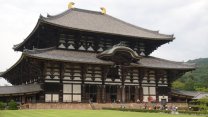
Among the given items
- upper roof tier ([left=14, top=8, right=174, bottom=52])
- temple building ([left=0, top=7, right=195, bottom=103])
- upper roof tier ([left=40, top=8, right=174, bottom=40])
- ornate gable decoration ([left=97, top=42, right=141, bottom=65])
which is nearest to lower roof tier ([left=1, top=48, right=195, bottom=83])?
temple building ([left=0, top=7, right=195, bottom=103])

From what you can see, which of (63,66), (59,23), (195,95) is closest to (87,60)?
(63,66)

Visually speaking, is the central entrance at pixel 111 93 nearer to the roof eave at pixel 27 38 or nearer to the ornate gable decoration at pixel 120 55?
the ornate gable decoration at pixel 120 55

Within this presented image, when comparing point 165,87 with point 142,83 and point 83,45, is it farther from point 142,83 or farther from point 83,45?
point 83,45

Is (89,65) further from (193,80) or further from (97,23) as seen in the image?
(193,80)

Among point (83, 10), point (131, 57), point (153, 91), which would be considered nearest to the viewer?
point (131, 57)

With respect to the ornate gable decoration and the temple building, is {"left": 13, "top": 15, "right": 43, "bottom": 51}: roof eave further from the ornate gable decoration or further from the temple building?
the ornate gable decoration

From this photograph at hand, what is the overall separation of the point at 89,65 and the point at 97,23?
1059 centimetres

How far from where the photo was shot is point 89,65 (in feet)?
147

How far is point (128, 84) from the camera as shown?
47750 mm

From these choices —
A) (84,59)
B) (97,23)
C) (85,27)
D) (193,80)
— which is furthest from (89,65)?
(193,80)

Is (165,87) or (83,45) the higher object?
(83,45)

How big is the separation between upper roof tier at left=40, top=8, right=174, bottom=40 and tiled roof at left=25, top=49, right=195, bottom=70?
3530mm

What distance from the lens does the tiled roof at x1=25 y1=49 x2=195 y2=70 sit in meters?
40.9

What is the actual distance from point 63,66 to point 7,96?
8.26m
